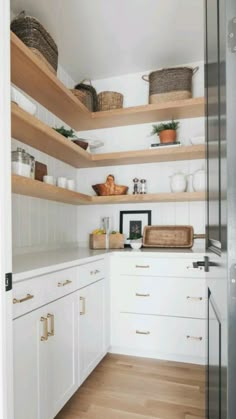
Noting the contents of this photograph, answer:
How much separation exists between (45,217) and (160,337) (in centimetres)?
138

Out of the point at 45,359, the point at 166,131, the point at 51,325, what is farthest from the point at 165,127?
the point at 45,359

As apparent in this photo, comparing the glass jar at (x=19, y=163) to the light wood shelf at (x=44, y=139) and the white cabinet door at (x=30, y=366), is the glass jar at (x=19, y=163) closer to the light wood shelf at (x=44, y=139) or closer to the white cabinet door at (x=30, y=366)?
the light wood shelf at (x=44, y=139)

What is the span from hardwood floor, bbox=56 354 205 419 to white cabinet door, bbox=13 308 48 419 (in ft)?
1.39

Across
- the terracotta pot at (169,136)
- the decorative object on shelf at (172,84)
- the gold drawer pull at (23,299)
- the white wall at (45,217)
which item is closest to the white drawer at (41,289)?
the gold drawer pull at (23,299)

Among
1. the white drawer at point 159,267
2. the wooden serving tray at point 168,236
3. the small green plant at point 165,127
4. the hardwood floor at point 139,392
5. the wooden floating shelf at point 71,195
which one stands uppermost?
the small green plant at point 165,127

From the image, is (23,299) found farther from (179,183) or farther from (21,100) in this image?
(179,183)

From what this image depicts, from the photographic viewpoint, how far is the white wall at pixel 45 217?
1996 millimetres

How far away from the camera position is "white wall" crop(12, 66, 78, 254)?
1996 millimetres

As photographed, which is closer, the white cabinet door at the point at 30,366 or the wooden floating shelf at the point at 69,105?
the white cabinet door at the point at 30,366

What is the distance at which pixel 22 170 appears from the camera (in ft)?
5.45

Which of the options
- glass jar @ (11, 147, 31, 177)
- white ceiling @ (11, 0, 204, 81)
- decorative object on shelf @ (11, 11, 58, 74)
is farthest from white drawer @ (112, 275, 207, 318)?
white ceiling @ (11, 0, 204, 81)

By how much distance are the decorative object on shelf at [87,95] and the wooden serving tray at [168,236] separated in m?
1.32

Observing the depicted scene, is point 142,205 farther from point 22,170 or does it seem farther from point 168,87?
point 22,170

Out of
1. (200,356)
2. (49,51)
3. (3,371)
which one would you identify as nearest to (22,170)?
(49,51)
